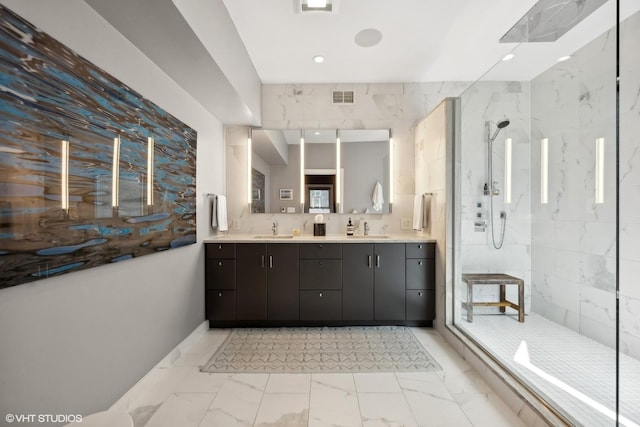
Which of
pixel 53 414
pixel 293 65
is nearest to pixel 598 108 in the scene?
pixel 293 65

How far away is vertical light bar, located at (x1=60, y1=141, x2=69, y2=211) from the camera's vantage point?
124cm

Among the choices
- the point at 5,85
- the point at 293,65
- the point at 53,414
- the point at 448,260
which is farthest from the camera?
the point at 293,65

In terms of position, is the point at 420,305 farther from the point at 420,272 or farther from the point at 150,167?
the point at 150,167

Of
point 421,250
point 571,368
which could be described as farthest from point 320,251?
point 571,368

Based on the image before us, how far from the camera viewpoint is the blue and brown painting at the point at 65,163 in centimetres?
105

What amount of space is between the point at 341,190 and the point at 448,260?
56.7 inches

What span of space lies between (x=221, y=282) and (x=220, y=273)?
95mm

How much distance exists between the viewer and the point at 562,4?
2084 millimetres

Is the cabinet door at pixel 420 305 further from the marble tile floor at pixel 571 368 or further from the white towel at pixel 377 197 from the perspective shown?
the white towel at pixel 377 197

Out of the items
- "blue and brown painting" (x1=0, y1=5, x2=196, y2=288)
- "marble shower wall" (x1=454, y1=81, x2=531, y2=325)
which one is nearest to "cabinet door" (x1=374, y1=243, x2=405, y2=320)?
"marble shower wall" (x1=454, y1=81, x2=531, y2=325)

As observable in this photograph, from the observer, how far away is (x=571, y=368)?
179 cm

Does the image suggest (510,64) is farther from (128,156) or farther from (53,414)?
(53,414)

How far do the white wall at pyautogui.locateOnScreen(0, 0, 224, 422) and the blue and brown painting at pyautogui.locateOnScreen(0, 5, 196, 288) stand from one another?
0.09 meters

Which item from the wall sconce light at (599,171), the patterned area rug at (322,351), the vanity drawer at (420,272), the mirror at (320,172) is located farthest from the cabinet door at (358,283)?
the wall sconce light at (599,171)
